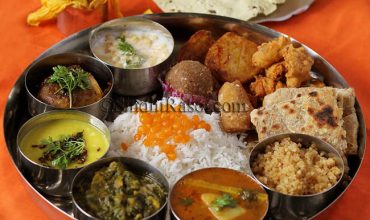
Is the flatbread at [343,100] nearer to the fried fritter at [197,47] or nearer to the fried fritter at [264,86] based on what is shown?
the fried fritter at [264,86]

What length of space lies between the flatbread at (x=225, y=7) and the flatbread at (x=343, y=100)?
137 cm

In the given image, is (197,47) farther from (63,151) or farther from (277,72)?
(63,151)

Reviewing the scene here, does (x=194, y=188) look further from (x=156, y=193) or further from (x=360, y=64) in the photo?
(x=360, y=64)

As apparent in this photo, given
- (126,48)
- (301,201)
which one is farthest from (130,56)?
(301,201)

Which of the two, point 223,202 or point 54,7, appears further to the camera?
point 54,7

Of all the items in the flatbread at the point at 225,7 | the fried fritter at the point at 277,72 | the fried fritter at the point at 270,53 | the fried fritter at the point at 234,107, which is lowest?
the fried fritter at the point at 234,107

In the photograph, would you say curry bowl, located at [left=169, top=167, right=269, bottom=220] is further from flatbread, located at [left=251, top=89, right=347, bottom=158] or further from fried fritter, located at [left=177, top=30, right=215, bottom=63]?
fried fritter, located at [left=177, top=30, right=215, bottom=63]

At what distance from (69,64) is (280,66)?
5.46ft

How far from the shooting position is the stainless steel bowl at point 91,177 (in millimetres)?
3283

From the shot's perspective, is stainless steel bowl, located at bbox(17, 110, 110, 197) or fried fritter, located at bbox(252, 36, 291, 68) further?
fried fritter, located at bbox(252, 36, 291, 68)

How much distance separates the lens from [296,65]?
436cm

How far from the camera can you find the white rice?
390 cm

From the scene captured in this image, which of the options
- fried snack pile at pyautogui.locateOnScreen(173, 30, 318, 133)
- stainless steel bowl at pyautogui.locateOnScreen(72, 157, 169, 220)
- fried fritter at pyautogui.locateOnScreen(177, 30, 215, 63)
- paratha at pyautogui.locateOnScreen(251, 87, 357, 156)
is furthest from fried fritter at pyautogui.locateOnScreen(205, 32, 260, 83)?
stainless steel bowl at pyautogui.locateOnScreen(72, 157, 169, 220)

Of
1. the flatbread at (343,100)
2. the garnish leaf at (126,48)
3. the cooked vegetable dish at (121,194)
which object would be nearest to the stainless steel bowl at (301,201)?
the flatbread at (343,100)
